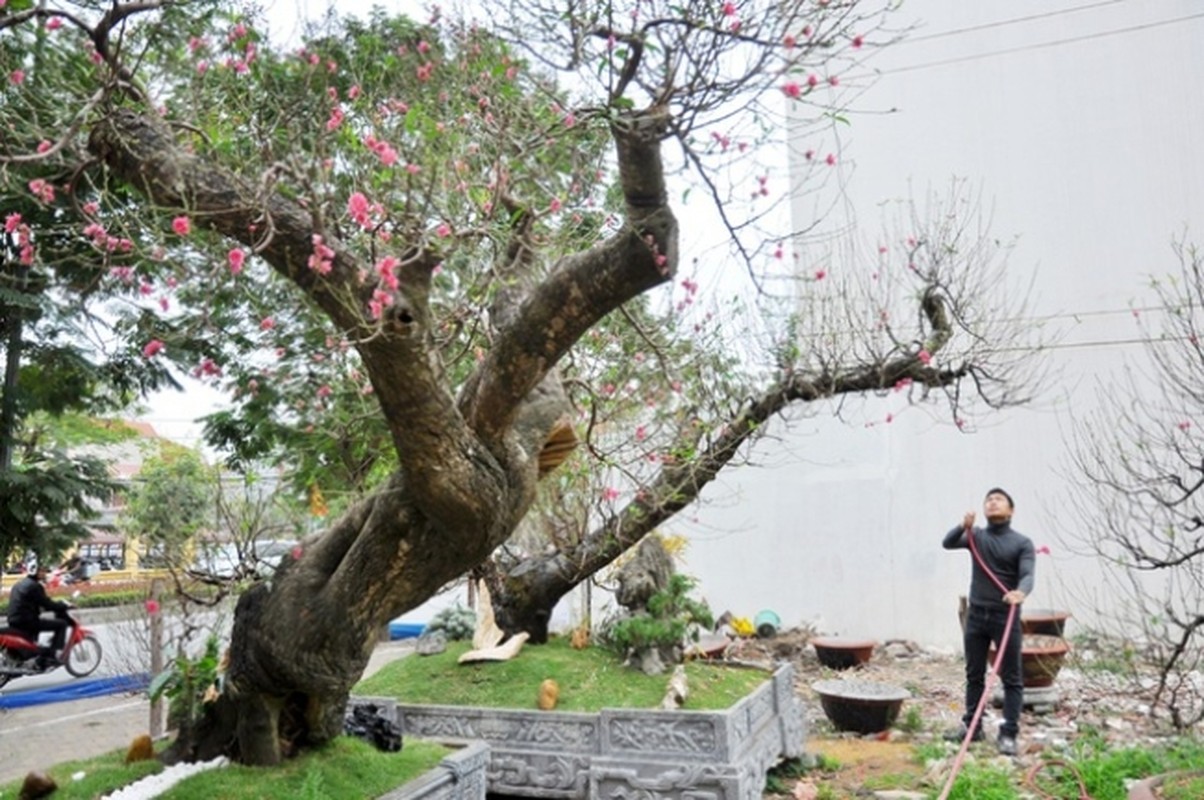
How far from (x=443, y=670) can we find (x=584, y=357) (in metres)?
2.05

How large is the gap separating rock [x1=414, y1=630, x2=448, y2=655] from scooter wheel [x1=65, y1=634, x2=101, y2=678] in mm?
5295

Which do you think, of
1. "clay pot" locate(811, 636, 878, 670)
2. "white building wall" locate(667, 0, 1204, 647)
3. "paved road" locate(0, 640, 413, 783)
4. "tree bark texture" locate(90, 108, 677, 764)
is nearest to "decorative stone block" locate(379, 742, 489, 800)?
"tree bark texture" locate(90, 108, 677, 764)

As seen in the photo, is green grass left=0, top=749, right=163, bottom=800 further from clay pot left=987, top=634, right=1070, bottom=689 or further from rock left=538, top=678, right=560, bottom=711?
clay pot left=987, top=634, right=1070, bottom=689

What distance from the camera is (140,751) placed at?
10.1ft

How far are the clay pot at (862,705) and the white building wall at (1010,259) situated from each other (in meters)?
3.39

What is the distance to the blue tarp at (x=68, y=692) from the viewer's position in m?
8.20

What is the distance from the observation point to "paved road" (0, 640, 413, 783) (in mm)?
6332

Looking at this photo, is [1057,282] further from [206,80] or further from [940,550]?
[206,80]

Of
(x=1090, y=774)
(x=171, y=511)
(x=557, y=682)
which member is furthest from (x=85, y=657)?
(x=1090, y=774)

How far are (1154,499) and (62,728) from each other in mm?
8637

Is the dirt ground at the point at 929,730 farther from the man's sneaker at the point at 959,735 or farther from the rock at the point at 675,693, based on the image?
the rock at the point at 675,693

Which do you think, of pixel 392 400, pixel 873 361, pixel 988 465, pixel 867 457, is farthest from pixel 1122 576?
pixel 392 400

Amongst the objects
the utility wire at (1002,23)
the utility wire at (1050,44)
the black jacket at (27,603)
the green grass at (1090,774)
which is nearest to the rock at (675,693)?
the green grass at (1090,774)

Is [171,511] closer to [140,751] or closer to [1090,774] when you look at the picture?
[140,751]
